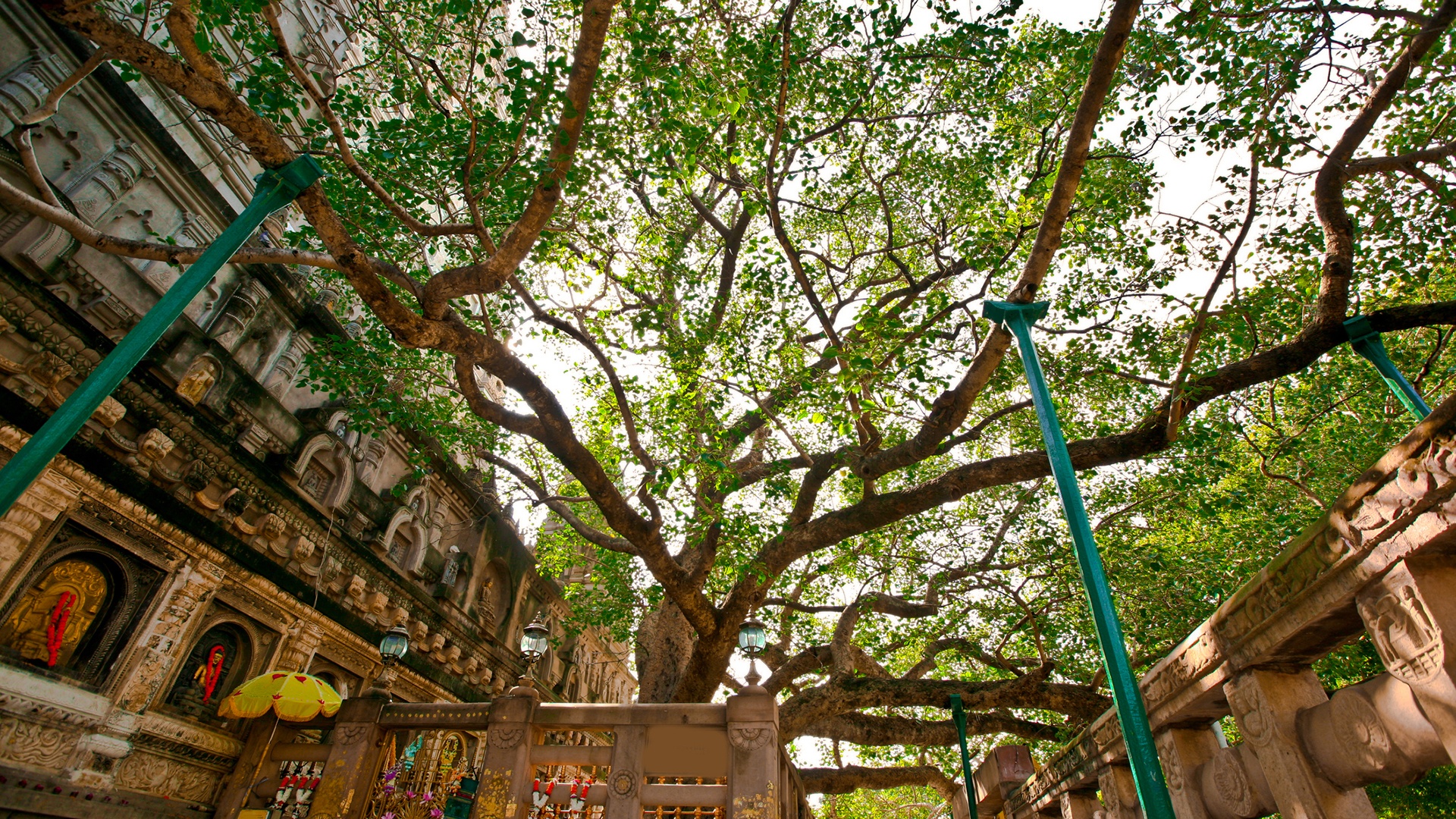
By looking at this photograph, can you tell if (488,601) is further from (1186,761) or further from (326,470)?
(1186,761)

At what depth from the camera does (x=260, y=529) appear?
8883mm

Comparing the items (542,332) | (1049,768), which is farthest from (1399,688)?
(542,332)

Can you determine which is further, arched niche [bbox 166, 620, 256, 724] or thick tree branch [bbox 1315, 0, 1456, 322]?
arched niche [bbox 166, 620, 256, 724]

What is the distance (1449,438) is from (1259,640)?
1.80 metres

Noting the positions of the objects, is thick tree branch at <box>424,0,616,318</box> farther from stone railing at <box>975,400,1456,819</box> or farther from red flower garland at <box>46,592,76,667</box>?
stone railing at <box>975,400,1456,819</box>

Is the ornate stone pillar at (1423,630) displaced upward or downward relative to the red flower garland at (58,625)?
downward

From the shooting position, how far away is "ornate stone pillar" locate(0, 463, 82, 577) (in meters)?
6.28

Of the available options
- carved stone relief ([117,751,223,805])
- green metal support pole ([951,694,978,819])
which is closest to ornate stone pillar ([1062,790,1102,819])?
green metal support pole ([951,694,978,819])

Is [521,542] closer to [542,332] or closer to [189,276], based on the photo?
[542,332]

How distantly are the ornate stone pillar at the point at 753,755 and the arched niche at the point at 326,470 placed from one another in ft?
22.8

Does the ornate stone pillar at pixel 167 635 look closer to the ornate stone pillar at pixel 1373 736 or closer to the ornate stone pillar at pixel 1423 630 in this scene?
the ornate stone pillar at pixel 1373 736

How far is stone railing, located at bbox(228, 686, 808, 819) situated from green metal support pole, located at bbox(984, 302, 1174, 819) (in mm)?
3786

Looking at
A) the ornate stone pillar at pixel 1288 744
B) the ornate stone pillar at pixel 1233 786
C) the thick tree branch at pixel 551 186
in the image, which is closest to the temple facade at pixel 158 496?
the thick tree branch at pixel 551 186

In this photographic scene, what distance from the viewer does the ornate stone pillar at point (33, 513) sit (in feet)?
20.6
